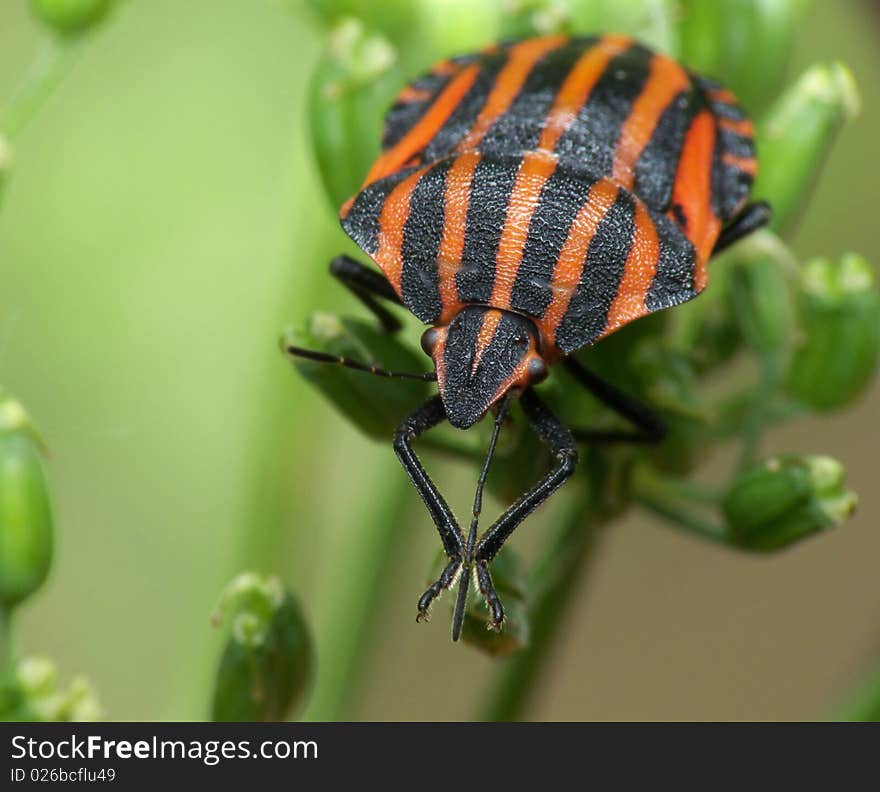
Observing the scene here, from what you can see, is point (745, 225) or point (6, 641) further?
point (745, 225)

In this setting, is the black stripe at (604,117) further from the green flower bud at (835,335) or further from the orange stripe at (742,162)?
the green flower bud at (835,335)

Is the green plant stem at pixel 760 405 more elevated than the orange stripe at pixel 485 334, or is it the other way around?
the orange stripe at pixel 485 334

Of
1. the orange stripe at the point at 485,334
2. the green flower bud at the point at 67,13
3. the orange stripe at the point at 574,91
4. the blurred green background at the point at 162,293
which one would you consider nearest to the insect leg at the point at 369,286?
the orange stripe at the point at 485,334

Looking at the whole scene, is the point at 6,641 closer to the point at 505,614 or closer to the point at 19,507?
the point at 19,507

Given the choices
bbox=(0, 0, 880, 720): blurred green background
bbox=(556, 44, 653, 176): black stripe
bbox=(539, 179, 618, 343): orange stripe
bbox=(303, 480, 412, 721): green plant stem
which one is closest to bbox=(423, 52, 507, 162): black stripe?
bbox=(556, 44, 653, 176): black stripe

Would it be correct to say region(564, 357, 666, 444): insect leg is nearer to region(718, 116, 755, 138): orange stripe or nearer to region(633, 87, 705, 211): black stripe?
region(633, 87, 705, 211): black stripe

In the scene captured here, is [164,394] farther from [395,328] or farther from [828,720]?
[828,720]

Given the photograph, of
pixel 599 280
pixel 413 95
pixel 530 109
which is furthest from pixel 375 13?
pixel 599 280
